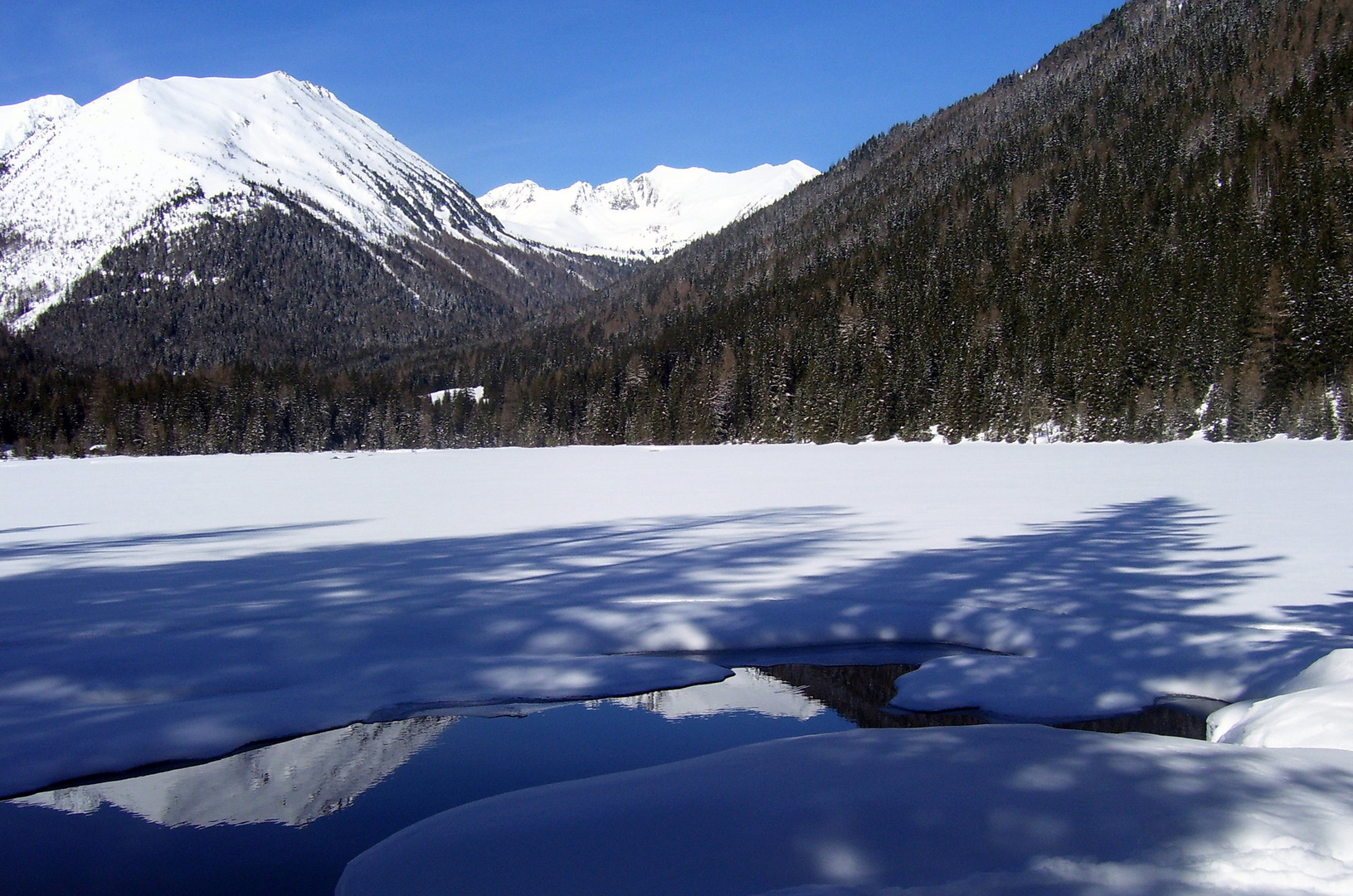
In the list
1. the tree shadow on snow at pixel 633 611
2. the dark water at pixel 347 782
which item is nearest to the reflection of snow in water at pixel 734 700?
the dark water at pixel 347 782

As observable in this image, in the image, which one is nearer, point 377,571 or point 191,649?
point 191,649

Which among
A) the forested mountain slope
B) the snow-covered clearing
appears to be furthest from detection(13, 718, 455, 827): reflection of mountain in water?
the forested mountain slope

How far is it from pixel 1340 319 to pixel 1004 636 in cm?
5578

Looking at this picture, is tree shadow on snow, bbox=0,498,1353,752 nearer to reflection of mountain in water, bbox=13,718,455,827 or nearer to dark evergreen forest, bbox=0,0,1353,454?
reflection of mountain in water, bbox=13,718,455,827

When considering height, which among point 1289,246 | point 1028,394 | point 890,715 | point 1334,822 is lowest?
point 890,715

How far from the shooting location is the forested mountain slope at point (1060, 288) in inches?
2087

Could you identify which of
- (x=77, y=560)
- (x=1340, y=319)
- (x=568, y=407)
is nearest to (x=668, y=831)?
(x=77, y=560)

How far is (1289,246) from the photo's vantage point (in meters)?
58.6

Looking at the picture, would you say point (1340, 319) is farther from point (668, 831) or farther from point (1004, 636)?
point (668, 831)

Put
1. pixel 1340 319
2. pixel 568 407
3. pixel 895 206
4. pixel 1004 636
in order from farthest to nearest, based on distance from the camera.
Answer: pixel 895 206 → pixel 568 407 → pixel 1340 319 → pixel 1004 636

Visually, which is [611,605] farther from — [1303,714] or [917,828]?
[1303,714]

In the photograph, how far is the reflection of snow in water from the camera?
6656 mm

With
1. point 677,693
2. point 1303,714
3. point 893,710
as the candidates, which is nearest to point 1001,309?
→ point 893,710

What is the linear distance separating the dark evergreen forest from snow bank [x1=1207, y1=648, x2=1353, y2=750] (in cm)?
4647
